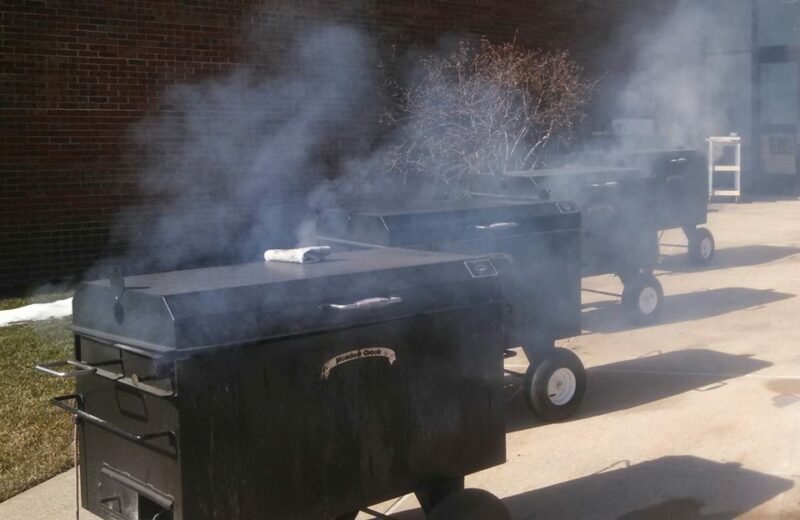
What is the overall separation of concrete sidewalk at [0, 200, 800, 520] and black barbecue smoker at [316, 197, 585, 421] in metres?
0.26

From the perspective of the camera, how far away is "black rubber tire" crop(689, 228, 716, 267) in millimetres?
10250

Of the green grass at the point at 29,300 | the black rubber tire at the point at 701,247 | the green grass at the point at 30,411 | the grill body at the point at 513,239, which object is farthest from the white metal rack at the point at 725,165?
the green grass at the point at 30,411

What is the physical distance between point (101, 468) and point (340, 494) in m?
0.78

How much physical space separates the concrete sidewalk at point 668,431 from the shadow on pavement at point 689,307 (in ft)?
0.06

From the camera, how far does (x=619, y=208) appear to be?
26.2 ft

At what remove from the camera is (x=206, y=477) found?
2881 mm

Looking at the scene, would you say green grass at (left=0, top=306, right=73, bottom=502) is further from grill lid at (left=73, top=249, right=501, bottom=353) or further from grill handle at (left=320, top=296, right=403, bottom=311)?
grill handle at (left=320, top=296, right=403, bottom=311)

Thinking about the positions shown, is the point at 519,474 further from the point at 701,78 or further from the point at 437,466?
the point at 701,78

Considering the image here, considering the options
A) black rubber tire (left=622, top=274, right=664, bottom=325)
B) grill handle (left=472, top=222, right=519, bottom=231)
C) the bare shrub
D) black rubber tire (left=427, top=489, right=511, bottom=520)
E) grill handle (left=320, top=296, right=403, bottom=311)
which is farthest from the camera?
the bare shrub

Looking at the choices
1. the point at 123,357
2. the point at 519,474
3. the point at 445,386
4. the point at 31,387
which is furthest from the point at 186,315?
the point at 31,387

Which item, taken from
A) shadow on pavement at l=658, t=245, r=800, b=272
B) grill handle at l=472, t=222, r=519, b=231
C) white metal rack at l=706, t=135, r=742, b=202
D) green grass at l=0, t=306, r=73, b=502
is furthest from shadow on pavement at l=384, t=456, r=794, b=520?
white metal rack at l=706, t=135, r=742, b=202

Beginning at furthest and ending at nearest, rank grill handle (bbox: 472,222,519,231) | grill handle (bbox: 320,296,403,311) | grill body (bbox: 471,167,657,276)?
grill body (bbox: 471,167,657,276) → grill handle (bbox: 472,222,519,231) → grill handle (bbox: 320,296,403,311)

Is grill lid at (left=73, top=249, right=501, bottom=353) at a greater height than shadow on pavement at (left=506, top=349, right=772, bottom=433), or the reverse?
grill lid at (left=73, top=249, right=501, bottom=353)

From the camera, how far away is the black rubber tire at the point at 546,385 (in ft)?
17.3
